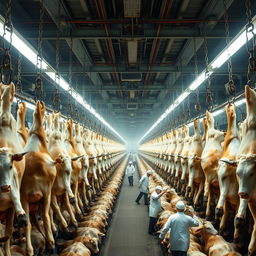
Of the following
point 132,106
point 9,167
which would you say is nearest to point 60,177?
point 9,167

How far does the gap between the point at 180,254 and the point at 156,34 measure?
18.5ft

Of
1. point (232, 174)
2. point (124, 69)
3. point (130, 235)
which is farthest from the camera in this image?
point (124, 69)

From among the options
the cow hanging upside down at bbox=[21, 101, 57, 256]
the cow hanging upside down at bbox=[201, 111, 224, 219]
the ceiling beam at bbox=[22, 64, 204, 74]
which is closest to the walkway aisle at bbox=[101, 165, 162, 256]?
the cow hanging upside down at bbox=[201, 111, 224, 219]

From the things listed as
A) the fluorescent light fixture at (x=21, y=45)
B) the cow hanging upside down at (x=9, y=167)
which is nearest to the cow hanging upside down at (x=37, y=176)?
the cow hanging upside down at (x=9, y=167)

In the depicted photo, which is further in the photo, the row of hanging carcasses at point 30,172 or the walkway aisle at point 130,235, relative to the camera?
the walkway aisle at point 130,235

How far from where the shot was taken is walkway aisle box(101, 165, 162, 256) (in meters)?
7.02

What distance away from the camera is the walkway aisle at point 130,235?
7.02 meters

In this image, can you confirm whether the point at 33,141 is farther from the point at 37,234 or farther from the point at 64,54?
the point at 64,54

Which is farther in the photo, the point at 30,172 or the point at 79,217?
the point at 79,217

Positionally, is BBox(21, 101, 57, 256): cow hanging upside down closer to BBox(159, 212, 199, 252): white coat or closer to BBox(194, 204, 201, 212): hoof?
BBox(159, 212, 199, 252): white coat

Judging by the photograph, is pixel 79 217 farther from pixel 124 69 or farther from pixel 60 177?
pixel 124 69

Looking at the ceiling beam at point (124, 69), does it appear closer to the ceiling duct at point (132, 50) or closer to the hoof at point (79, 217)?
the ceiling duct at point (132, 50)

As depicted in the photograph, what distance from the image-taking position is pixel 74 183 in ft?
19.7

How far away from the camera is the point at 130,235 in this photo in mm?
8289
